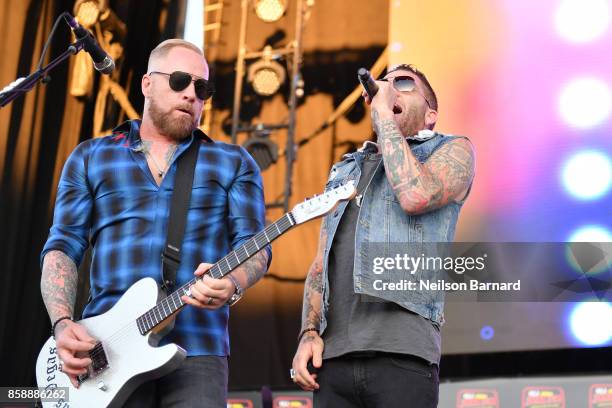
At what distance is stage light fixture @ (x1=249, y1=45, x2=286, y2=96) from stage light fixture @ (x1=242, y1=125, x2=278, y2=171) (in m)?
0.26

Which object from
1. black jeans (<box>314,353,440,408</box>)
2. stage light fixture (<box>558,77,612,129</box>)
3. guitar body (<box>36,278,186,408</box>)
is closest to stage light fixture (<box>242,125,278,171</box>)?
stage light fixture (<box>558,77,612,129</box>)

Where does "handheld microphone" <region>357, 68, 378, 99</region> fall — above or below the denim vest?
above

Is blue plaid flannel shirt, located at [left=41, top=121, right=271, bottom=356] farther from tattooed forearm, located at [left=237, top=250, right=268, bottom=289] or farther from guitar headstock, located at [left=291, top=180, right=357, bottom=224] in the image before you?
guitar headstock, located at [left=291, top=180, right=357, bottom=224]

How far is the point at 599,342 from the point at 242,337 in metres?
2.11

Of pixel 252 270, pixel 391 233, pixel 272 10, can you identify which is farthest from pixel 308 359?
pixel 272 10

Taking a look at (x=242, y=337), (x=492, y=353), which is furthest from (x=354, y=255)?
(x=242, y=337)

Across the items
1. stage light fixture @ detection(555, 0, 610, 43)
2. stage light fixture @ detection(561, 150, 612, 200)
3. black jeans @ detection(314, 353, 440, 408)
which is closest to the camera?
black jeans @ detection(314, 353, 440, 408)

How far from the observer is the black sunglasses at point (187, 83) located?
3066 mm

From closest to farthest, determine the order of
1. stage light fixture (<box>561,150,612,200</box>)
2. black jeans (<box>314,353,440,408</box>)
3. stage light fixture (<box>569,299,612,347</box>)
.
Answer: black jeans (<box>314,353,440,408</box>), stage light fixture (<box>569,299,612,347</box>), stage light fixture (<box>561,150,612,200</box>)

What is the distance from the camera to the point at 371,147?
10.1 feet

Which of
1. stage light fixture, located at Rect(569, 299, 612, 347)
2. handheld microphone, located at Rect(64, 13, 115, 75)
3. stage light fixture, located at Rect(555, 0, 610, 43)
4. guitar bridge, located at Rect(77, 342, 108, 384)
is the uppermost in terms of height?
stage light fixture, located at Rect(555, 0, 610, 43)

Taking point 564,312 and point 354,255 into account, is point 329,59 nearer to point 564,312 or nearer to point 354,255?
point 564,312

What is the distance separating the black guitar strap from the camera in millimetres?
2777

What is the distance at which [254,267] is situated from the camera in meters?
2.79
